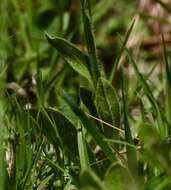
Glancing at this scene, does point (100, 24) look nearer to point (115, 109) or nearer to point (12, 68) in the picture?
point (12, 68)

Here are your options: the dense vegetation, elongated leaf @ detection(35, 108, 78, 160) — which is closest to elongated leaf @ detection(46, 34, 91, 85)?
the dense vegetation

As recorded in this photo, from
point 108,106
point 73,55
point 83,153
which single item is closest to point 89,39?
point 73,55

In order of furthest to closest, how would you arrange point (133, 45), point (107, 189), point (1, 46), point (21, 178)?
1. point (133, 45)
2. point (1, 46)
3. point (21, 178)
4. point (107, 189)

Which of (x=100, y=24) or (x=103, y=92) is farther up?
(x=100, y=24)

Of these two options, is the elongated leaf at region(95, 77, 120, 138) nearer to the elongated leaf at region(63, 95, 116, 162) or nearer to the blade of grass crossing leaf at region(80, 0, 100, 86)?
the blade of grass crossing leaf at region(80, 0, 100, 86)

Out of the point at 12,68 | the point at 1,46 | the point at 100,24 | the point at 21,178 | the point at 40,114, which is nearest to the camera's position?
the point at 21,178

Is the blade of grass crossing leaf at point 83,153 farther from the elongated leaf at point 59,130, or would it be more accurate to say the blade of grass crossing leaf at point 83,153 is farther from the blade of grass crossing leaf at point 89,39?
the blade of grass crossing leaf at point 89,39

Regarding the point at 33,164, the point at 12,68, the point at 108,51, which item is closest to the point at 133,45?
the point at 108,51
